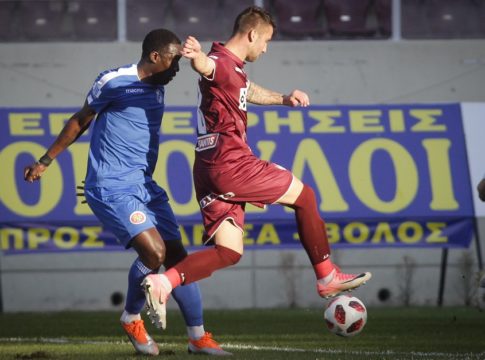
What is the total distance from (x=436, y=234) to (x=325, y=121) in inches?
79.9

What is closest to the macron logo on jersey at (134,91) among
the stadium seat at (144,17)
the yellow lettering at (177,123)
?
the yellow lettering at (177,123)

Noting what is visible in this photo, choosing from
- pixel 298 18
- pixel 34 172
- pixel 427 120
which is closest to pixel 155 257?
pixel 34 172

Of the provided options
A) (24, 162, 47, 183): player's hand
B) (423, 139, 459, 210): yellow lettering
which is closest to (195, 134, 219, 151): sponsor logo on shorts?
(24, 162, 47, 183): player's hand

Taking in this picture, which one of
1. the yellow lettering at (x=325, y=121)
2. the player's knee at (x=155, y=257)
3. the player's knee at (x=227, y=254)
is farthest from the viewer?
the yellow lettering at (x=325, y=121)

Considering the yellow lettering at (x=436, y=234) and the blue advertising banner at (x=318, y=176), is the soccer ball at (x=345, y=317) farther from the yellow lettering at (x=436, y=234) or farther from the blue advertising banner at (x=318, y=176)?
the yellow lettering at (x=436, y=234)

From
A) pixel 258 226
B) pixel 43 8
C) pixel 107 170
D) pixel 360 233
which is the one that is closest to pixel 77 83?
pixel 43 8

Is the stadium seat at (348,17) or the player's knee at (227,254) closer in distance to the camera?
the player's knee at (227,254)

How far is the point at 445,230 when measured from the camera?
14.9 m

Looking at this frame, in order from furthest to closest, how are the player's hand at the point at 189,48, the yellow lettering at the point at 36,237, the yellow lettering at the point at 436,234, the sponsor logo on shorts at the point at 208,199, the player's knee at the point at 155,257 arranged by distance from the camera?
the yellow lettering at the point at 436,234, the yellow lettering at the point at 36,237, the player's knee at the point at 155,257, the sponsor logo on shorts at the point at 208,199, the player's hand at the point at 189,48

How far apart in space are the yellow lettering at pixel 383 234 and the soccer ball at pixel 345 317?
7046 millimetres

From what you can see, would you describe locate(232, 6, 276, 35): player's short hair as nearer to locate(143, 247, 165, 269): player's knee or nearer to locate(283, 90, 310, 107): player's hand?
locate(283, 90, 310, 107): player's hand

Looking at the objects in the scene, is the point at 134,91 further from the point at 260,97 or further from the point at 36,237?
the point at 36,237

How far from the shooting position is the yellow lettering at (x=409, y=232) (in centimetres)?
1486

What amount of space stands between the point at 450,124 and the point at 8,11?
19.7 ft
